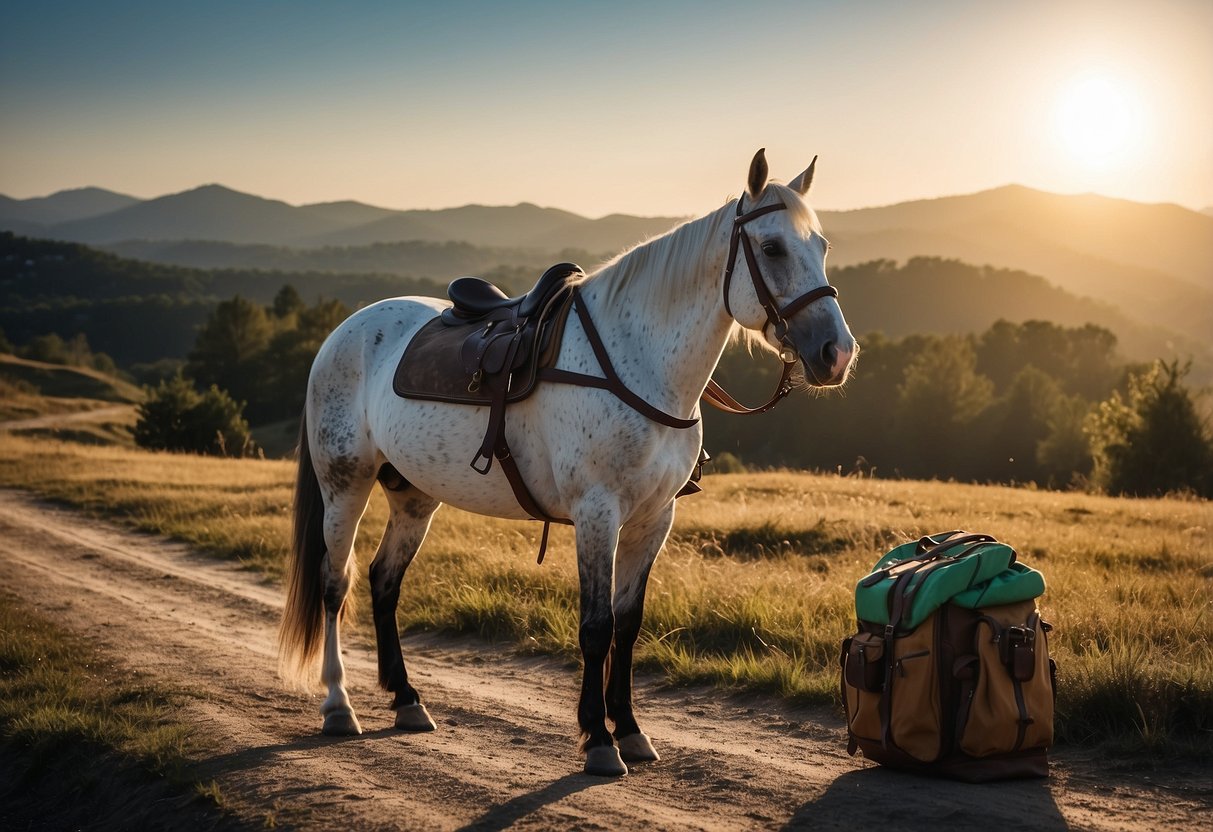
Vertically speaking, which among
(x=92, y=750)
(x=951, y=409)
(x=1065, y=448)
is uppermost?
(x=951, y=409)

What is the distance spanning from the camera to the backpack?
4449mm

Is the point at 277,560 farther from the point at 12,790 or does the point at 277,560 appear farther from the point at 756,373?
the point at 756,373

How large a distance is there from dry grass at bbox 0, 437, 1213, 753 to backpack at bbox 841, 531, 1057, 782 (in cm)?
89

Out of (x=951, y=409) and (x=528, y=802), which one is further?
(x=951, y=409)

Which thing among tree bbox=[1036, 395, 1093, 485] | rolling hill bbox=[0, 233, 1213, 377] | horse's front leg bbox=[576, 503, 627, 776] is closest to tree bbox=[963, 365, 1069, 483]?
tree bbox=[1036, 395, 1093, 485]

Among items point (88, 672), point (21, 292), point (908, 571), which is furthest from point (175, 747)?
point (21, 292)

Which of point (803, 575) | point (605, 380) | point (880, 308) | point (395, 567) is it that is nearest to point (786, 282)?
point (605, 380)

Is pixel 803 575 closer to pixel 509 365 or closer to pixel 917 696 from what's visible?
pixel 917 696

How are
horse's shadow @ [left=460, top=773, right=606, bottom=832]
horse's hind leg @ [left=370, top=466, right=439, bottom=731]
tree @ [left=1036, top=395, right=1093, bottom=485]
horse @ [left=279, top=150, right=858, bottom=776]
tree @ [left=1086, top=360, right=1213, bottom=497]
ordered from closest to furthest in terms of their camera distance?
horse's shadow @ [left=460, top=773, right=606, bottom=832]
horse @ [left=279, top=150, right=858, bottom=776]
horse's hind leg @ [left=370, top=466, right=439, bottom=731]
tree @ [left=1086, top=360, right=1213, bottom=497]
tree @ [left=1036, top=395, right=1093, bottom=485]

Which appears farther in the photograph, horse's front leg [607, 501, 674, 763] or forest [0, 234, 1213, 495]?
forest [0, 234, 1213, 495]

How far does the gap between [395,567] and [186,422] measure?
36.5m

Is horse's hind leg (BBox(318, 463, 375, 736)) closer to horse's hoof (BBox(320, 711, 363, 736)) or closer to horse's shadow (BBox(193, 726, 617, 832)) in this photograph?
horse's hoof (BBox(320, 711, 363, 736))

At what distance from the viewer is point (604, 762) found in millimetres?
4871

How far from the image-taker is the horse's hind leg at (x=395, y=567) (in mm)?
5949
